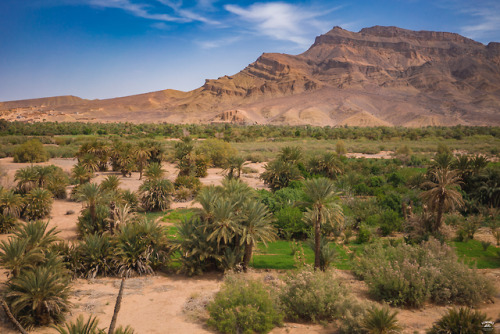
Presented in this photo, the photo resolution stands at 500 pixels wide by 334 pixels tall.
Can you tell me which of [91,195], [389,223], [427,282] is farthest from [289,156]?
[427,282]

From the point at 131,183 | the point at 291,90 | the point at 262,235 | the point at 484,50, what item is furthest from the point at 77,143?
the point at 484,50

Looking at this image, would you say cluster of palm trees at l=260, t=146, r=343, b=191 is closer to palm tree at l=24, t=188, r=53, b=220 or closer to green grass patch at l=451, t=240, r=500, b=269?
green grass patch at l=451, t=240, r=500, b=269

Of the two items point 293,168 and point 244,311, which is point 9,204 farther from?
point 293,168

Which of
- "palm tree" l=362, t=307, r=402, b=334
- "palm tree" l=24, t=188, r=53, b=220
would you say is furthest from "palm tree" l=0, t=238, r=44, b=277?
"palm tree" l=362, t=307, r=402, b=334

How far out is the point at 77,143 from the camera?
50344 mm

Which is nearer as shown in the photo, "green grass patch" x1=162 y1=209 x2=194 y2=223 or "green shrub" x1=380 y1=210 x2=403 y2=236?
"green shrub" x1=380 y1=210 x2=403 y2=236

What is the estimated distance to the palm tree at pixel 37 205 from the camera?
18172 millimetres

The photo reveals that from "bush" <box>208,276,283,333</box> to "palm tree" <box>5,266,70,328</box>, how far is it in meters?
4.39

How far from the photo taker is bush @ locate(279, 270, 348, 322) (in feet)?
31.7

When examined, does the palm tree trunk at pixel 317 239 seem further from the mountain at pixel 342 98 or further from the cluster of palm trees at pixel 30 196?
the mountain at pixel 342 98

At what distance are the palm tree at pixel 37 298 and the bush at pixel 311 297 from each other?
21.7 feet

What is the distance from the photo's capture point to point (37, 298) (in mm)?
9008

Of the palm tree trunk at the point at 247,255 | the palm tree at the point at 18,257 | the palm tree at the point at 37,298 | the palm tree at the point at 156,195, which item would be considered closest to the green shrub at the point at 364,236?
the palm tree trunk at the point at 247,255

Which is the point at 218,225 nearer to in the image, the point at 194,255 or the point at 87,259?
the point at 194,255
